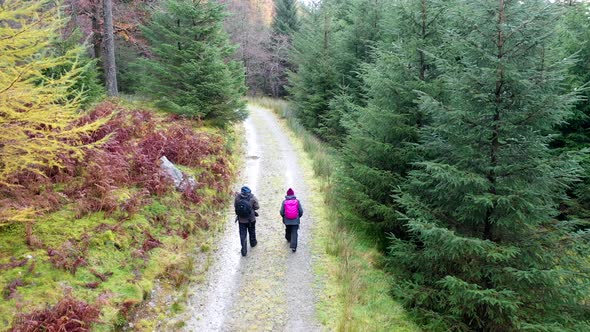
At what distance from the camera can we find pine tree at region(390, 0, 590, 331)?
27.0ft

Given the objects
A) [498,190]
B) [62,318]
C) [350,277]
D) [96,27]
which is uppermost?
A: [96,27]

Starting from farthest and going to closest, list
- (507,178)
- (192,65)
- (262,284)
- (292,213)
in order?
(192,65)
(292,213)
(262,284)
(507,178)

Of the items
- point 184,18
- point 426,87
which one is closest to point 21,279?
point 426,87

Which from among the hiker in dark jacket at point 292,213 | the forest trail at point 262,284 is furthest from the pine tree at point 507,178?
the forest trail at point 262,284

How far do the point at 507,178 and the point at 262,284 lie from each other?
21.0 feet

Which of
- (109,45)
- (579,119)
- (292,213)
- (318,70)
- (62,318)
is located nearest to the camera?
(62,318)

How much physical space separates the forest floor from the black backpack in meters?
1.18

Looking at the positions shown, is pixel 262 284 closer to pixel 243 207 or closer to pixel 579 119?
pixel 243 207

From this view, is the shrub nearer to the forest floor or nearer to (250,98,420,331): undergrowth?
the forest floor

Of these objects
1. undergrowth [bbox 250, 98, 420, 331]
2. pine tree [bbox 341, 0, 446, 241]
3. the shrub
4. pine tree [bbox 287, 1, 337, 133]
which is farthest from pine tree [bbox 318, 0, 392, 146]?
the shrub

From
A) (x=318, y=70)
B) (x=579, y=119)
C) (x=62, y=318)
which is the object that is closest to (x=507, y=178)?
(x=62, y=318)

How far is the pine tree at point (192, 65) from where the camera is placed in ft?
57.8

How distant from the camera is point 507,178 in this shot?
28.9 ft

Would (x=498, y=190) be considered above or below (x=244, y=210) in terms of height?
above
